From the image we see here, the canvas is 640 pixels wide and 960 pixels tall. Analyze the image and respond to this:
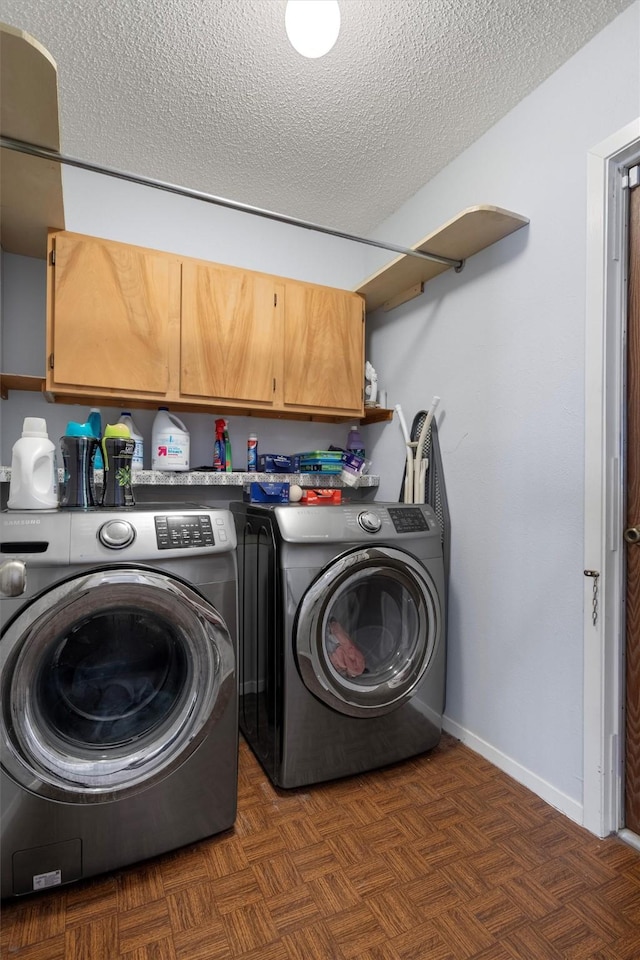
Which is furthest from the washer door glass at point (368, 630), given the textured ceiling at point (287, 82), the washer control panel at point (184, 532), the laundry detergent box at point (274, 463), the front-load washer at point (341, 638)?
the textured ceiling at point (287, 82)

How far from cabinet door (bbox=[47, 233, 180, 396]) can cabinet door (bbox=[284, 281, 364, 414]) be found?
60 centimetres

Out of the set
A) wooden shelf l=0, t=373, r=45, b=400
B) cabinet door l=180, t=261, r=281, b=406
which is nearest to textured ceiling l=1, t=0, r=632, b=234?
cabinet door l=180, t=261, r=281, b=406

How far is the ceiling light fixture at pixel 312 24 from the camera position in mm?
1346

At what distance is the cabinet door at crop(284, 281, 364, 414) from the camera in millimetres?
2447

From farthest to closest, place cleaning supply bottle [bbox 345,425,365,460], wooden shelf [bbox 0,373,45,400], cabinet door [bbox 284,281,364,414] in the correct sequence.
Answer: cleaning supply bottle [bbox 345,425,365,460] → cabinet door [bbox 284,281,364,414] → wooden shelf [bbox 0,373,45,400]

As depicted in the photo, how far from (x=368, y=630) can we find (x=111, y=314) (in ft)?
5.66

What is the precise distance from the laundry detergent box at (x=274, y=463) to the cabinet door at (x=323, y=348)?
31 cm

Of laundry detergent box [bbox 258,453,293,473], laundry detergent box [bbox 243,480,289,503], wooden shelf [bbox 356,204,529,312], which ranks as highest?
wooden shelf [bbox 356,204,529,312]

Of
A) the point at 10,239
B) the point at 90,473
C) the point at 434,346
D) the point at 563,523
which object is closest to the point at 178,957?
the point at 90,473

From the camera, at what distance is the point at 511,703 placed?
184 cm

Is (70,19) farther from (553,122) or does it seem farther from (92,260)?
(553,122)

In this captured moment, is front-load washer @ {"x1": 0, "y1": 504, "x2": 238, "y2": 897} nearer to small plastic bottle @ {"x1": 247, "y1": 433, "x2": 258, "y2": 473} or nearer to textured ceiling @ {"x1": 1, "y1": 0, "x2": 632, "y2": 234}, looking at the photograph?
→ small plastic bottle @ {"x1": 247, "y1": 433, "x2": 258, "y2": 473}

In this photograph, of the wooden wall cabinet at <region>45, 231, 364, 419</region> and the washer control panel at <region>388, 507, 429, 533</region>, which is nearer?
the washer control panel at <region>388, 507, 429, 533</region>

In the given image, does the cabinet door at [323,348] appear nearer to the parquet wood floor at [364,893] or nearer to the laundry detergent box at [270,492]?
the laundry detergent box at [270,492]
